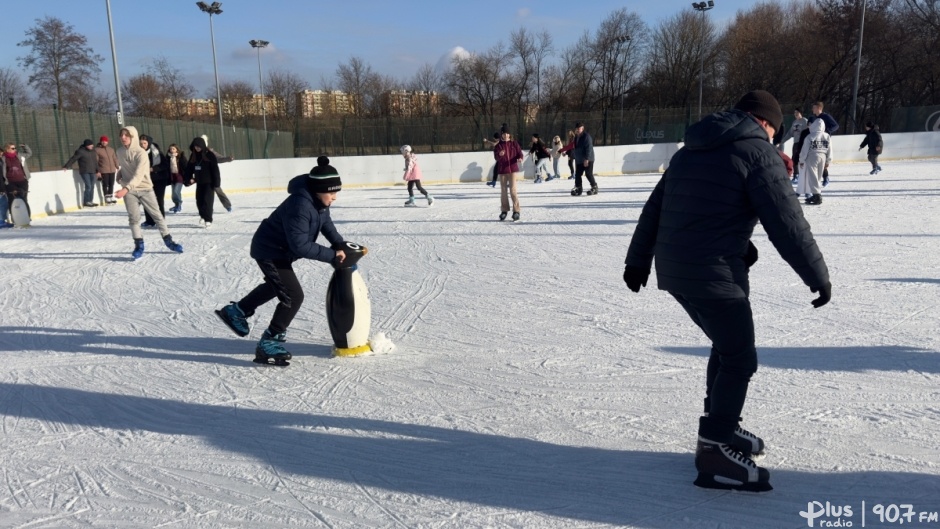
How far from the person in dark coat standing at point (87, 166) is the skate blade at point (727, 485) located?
52.4ft

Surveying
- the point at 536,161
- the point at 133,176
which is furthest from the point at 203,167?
the point at 536,161

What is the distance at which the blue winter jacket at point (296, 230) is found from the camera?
14.3ft

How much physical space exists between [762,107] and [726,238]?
0.58 m

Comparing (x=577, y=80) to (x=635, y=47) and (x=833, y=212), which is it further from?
(x=833, y=212)

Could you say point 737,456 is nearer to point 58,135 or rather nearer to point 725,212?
point 725,212

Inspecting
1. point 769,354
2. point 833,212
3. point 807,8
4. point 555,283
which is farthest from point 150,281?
point 807,8

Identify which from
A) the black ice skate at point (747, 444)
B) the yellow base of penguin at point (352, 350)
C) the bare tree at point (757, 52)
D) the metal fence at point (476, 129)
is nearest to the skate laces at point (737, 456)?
the black ice skate at point (747, 444)

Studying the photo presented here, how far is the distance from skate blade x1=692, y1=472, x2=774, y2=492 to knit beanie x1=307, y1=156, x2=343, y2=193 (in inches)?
112

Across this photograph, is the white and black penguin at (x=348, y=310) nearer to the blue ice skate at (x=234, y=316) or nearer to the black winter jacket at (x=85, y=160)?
the blue ice skate at (x=234, y=316)

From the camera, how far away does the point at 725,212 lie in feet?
8.62

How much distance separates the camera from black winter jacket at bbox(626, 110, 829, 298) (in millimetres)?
2549

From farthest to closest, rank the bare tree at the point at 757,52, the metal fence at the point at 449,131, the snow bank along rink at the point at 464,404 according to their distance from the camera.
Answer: the bare tree at the point at 757,52 < the metal fence at the point at 449,131 < the snow bank along rink at the point at 464,404

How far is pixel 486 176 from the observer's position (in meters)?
22.7

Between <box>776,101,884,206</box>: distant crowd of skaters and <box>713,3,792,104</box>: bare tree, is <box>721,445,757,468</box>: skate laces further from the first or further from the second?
<box>713,3,792,104</box>: bare tree
